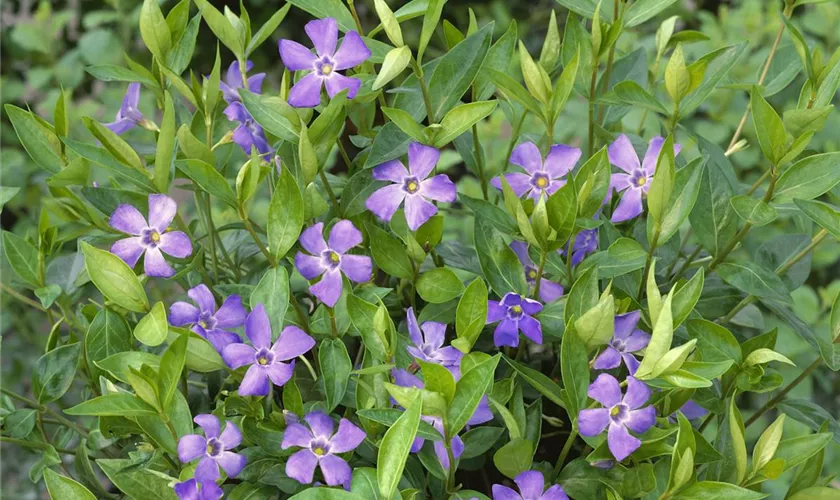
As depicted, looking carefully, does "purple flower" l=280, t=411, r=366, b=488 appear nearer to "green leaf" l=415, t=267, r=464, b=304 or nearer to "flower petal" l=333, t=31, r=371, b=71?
"green leaf" l=415, t=267, r=464, b=304

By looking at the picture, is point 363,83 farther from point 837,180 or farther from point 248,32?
point 837,180

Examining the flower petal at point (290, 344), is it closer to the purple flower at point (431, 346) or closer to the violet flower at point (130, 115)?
the purple flower at point (431, 346)

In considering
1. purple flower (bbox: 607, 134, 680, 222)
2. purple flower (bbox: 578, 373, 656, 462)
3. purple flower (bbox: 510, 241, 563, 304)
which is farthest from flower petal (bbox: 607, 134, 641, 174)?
purple flower (bbox: 578, 373, 656, 462)

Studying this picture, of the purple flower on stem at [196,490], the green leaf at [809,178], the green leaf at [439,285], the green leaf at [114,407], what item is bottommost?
the purple flower on stem at [196,490]

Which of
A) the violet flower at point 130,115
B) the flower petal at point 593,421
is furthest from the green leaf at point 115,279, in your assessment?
the flower petal at point 593,421

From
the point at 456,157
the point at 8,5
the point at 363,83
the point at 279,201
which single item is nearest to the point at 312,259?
the point at 279,201

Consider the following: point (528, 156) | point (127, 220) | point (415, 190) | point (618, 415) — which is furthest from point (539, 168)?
point (127, 220)
